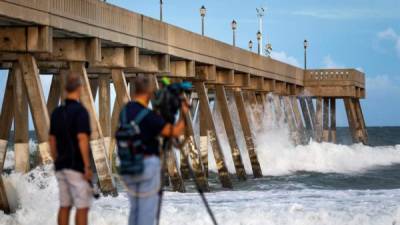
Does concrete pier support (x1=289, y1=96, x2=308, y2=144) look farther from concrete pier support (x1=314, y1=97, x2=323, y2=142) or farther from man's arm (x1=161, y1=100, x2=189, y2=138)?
man's arm (x1=161, y1=100, x2=189, y2=138)

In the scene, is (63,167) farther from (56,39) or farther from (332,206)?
(56,39)

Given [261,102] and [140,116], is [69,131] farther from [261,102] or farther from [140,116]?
[261,102]

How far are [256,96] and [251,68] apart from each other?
8.91 meters

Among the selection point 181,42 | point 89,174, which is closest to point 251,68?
point 181,42

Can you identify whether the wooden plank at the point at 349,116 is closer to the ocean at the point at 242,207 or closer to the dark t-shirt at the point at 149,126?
the ocean at the point at 242,207

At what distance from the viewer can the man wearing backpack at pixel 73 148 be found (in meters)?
9.52

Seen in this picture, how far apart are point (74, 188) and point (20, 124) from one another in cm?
1211

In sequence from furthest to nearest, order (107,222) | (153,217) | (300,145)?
(300,145)
(107,222)
(153,217)

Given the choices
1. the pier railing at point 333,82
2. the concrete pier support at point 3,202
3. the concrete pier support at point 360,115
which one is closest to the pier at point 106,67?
the concrete pier support at point 3,202

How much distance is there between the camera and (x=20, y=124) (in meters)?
21.5

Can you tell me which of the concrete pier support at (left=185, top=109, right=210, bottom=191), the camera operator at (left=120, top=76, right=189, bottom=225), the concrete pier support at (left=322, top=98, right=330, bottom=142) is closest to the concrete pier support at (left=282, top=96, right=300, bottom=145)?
the concrete pier support at (left=322, top=98, right=330, bottom=142)

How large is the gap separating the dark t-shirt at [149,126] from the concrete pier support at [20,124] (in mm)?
11578

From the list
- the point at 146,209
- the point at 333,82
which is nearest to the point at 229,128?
the point at 333,82

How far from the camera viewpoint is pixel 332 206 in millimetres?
17922
